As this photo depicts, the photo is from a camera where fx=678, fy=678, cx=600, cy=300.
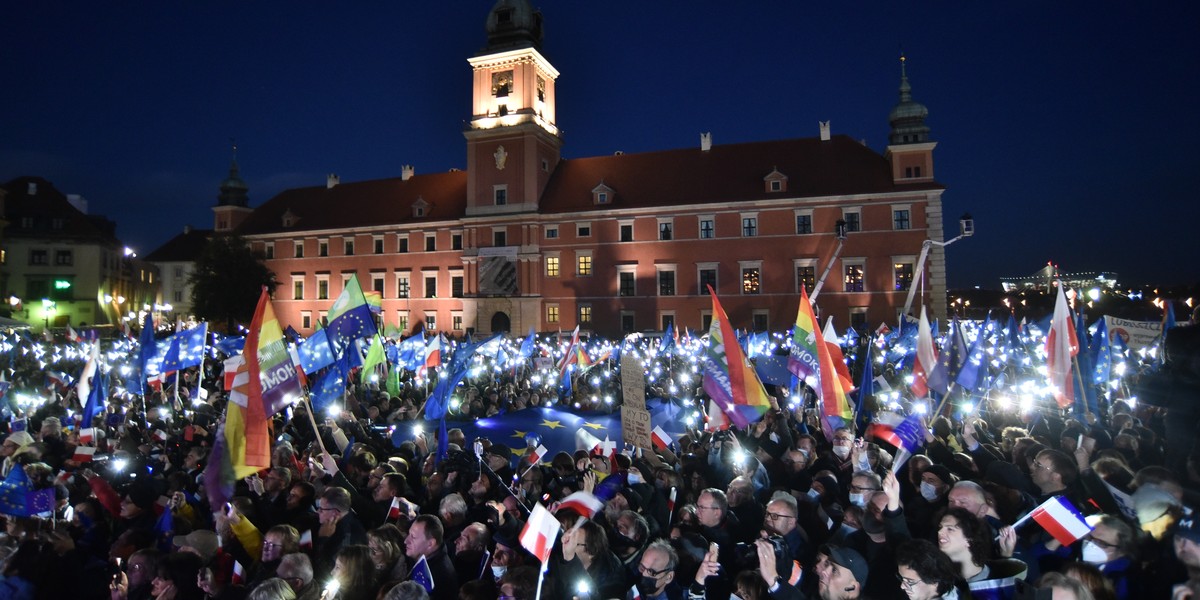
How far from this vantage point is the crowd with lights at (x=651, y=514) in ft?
12.6

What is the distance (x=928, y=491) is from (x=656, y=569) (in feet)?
8.90

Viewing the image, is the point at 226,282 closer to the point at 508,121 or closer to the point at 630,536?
the point at 508,121

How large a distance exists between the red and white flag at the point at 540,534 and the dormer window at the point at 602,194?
41.2 meters

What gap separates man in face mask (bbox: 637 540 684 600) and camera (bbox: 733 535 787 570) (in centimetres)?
58

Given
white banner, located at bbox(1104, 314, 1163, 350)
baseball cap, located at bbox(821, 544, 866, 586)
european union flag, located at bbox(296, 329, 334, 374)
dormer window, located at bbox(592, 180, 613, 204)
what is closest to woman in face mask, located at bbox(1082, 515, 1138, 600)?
baseball cap, located at bbox(821, 544, 866, 586)

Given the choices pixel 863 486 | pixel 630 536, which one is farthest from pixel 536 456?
pixel 863 486

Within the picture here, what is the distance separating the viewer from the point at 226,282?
48344 mm

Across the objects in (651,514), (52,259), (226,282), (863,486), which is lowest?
(651,514)

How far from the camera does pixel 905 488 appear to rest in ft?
20.2

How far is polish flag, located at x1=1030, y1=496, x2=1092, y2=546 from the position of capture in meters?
3.91

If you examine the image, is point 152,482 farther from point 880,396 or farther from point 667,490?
point 880,396

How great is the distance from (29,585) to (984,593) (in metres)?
6.17

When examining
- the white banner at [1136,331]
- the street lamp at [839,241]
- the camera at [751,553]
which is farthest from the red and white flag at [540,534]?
the street lamp at [839,241]

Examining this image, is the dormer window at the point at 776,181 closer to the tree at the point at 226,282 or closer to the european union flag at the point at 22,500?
the tree at the point at 226,282
